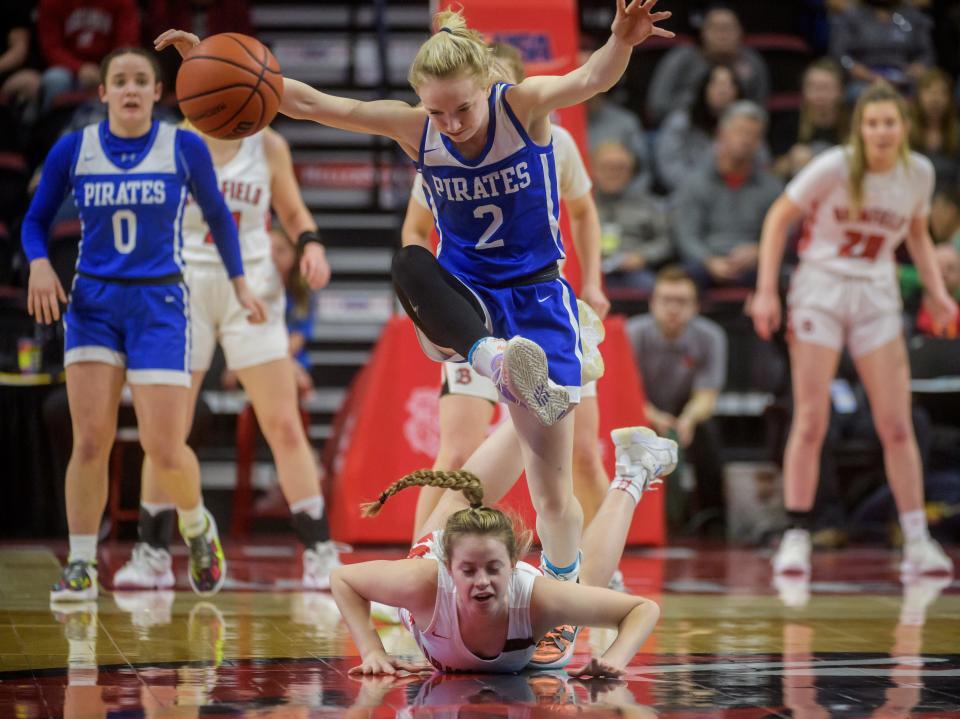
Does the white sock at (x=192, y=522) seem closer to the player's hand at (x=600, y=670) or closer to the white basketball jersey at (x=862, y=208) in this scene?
the player's hand at (x=600, y=670)

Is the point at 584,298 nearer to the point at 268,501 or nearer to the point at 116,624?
the point at 116,624

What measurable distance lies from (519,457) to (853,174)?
10.9 feet

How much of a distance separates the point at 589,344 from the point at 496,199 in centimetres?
64

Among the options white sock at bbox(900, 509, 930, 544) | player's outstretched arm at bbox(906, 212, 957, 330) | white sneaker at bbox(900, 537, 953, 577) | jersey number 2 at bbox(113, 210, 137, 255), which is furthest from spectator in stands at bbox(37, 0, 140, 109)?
white sneaker at bbox(900, 537, 953, 577)

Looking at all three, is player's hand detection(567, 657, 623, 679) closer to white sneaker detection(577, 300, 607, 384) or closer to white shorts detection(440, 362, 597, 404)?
white sneaker detection(577, 300, 607, 384)

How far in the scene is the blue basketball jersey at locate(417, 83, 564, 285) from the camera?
4395mm

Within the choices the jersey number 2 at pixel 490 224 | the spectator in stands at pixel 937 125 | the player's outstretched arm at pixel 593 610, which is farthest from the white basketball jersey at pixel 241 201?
the spectator in stands at pixel 937 125

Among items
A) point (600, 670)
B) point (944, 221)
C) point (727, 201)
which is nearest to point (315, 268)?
point (600, 670)

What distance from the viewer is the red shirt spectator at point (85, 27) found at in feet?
35.1

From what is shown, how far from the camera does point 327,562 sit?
6.45 m

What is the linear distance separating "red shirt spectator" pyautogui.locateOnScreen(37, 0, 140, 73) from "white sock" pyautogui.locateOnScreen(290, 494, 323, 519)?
5325 mm

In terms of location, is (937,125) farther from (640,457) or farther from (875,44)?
(640,457)

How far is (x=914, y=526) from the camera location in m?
7.52

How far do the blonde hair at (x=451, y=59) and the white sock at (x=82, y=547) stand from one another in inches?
99.0
